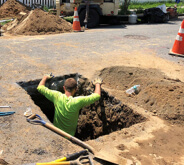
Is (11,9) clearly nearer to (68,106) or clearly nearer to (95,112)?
(95,112)

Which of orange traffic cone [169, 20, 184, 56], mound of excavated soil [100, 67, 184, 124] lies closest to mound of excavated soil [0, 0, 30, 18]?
orange traffic cone [169, 20, 184, 56]

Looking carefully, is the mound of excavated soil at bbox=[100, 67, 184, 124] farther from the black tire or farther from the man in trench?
the black tire

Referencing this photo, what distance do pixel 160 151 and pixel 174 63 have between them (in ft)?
13.8

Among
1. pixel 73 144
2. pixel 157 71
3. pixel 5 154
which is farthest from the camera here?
pixel 157 71

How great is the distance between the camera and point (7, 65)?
→ 5.54m

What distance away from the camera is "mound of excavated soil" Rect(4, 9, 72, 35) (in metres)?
10.3

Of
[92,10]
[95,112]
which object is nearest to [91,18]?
[92,10]

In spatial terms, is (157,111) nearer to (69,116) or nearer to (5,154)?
(69,116)

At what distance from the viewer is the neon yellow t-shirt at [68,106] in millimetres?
3400

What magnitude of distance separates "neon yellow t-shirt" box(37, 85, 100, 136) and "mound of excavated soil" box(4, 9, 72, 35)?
283 inches

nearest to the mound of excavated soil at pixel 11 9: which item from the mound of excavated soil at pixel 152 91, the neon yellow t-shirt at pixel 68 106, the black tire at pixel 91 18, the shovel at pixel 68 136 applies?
the black tire at pixel 91 18

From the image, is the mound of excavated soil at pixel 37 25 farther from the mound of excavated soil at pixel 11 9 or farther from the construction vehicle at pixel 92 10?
the mound of excavated soil at pixel 11 9

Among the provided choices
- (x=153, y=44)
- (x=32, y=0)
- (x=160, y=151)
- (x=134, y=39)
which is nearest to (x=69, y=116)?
(x=160, y=151)

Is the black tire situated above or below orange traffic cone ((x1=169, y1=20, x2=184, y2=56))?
above
